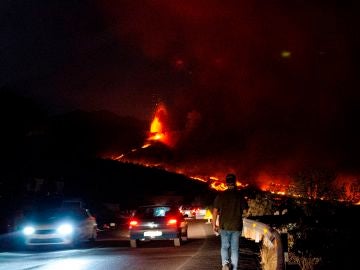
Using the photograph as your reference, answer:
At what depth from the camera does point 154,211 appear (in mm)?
21672

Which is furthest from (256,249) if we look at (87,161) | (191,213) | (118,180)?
(87,161)

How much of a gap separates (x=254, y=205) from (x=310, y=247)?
19.5m

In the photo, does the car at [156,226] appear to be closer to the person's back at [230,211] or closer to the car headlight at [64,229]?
the car headlight at [64,229]

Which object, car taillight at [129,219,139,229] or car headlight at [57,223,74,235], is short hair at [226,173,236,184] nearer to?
car taillight at [129,219,139,229]

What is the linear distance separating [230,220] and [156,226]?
989 cm

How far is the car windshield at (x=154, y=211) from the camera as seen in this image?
70.5 feet

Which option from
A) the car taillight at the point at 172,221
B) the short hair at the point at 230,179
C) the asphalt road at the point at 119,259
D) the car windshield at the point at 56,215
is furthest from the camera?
the car windshield at the point at 56,215

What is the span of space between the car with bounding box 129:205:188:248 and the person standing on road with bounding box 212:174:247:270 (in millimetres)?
9565

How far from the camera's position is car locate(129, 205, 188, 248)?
2097 cm

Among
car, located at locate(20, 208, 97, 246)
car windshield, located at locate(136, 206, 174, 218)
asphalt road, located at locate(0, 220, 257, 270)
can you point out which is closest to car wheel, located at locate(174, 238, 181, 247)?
asphalt road, located at locate(0, 220, 257, 270)

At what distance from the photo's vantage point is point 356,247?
18.4 metres

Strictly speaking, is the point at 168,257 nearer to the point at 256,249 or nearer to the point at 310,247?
the point at 256,249

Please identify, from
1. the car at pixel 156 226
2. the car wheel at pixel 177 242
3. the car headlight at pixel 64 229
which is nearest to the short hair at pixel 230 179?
Answer: the car at pixel 156 226

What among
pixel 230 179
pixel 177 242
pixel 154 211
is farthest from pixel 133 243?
pixel 230 179
